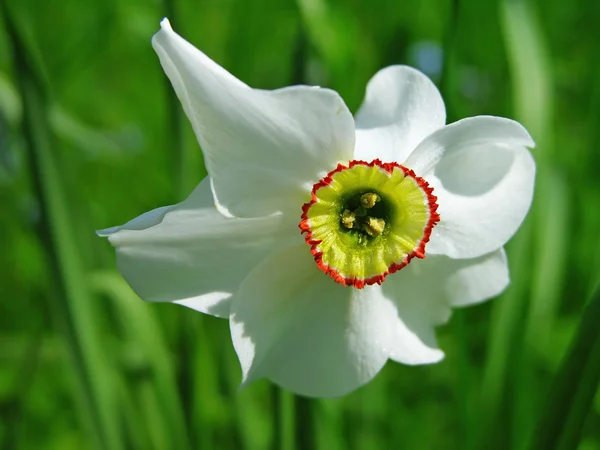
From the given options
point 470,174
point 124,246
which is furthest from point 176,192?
point 470,174

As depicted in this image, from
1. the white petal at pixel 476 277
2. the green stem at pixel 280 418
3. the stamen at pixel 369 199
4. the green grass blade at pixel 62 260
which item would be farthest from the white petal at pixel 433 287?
the green grass blade at pixel 62 260

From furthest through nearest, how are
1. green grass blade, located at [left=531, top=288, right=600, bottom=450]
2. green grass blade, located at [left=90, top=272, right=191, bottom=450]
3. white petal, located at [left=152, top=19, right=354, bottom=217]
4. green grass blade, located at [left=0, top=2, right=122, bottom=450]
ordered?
green grass blade, located at [left=90, top=272, right=191, bottom=450] < green grass blade, located at [left=0, top=2, right=122, bottom=450] < green grass blade, located at [left=531, top=288, right=600, bottom=450] < white petal, located at [left=152, top=19, right=354, bottom=217]

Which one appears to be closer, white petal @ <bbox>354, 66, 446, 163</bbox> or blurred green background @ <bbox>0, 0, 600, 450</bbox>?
white petal @ <bbox>354, 66, 446, 163</bbox>

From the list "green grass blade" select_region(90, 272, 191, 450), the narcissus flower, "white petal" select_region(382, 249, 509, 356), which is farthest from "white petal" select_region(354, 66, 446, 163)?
"green grass blade" select_region(90, 272, 191, 450)

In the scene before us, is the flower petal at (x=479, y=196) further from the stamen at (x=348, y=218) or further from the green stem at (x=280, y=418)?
the green stem at (x=280, y=418)

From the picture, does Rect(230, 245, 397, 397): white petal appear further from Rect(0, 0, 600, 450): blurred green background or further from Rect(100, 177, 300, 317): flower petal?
Rect(0, 0, 600, 450): blurred green background

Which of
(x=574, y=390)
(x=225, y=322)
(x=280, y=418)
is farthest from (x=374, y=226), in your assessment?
(x=225, y=322)

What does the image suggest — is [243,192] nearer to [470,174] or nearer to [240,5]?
[470,174]
